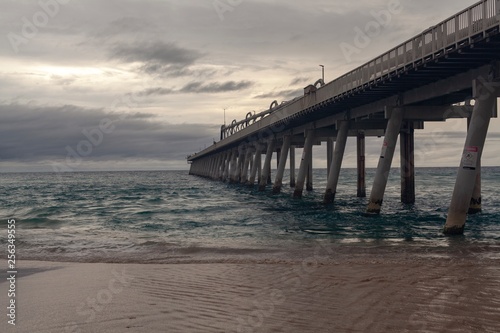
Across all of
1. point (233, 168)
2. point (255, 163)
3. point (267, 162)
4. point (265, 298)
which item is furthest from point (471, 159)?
point (233, 168)

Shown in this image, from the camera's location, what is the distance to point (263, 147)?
7750 cm

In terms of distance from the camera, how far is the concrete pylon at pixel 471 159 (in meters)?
21.2

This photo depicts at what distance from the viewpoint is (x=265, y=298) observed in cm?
1027

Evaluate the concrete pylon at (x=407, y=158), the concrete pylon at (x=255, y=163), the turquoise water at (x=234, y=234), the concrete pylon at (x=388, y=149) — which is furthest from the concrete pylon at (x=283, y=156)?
the concrete pylon at (x=388, y=149)

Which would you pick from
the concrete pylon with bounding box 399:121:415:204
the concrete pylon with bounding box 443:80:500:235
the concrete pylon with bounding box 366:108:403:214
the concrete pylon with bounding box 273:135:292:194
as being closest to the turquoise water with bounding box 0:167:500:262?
the concrete pylon with bounding box 443:80:500:235

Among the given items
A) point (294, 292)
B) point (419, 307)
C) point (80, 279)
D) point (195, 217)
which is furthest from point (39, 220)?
point (419, 307)

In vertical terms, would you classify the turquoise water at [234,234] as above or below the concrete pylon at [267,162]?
below

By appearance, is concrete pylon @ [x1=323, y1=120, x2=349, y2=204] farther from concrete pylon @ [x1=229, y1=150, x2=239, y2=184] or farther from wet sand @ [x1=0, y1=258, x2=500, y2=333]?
concrete pylon @ [x1=229, y1=150, x2=239, y2=184]

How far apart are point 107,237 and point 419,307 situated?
1789 cm

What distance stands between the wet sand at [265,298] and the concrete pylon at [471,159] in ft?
22.9

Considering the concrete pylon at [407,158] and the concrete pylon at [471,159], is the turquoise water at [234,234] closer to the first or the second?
the concrete pylon at [471,159]

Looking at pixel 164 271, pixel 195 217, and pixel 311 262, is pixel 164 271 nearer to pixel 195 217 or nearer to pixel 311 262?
pixel 311 262

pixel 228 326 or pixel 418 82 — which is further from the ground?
pixel 418 82

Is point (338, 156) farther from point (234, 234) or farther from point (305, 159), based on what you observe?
point (234, 234)
